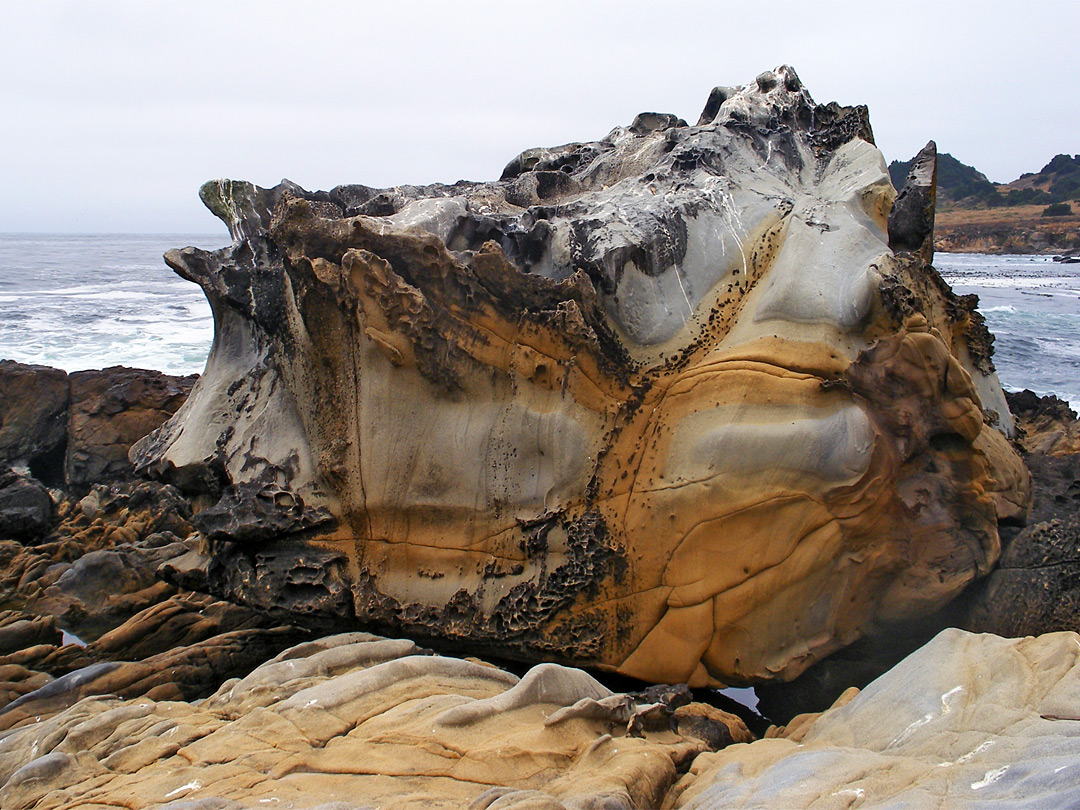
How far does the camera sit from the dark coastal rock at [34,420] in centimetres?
642

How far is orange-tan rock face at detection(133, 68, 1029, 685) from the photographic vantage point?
319 cm

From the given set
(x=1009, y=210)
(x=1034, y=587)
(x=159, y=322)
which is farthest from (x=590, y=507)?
(x=1009, y=210)

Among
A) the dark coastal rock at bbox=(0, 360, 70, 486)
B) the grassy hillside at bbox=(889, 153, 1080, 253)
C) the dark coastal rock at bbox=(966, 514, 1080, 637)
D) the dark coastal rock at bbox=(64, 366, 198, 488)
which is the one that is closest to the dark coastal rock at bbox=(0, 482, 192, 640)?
the dark coastal rock at bbox=(64, 366, 198, 488)

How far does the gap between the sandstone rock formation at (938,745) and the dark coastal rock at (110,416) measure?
5.60 meters

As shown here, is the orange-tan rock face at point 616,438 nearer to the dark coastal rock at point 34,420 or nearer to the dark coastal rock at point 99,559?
the dark coastal rock at point 99,559

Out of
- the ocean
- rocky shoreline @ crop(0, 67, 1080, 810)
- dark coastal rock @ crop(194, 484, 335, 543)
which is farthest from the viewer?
the ocean

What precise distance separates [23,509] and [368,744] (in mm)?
4254

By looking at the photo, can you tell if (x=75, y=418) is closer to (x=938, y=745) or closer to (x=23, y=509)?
(x=23, y=509)

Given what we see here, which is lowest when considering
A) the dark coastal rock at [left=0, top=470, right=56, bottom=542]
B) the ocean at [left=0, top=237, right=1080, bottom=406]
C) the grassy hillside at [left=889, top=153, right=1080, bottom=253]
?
the dark coastal rock at [left=0, top=470, right=56, bottom=542]

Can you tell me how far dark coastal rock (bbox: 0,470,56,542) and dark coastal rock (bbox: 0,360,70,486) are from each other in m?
0.73

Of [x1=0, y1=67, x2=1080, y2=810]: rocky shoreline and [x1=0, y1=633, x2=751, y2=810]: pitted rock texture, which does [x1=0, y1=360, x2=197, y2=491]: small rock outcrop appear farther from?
[x1=0, y1=633, x2=751, y2=810]: pitted rock texture

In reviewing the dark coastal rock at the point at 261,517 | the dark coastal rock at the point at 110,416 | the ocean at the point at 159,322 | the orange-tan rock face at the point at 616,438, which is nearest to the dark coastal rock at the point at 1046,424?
the orange-tan rock face at the point at 616,438

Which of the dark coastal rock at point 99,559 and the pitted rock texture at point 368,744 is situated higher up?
the pitted rock texture at point 368,744

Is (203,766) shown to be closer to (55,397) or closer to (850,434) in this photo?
(850,434)
